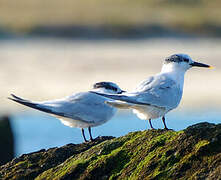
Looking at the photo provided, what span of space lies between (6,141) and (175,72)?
11.9ft

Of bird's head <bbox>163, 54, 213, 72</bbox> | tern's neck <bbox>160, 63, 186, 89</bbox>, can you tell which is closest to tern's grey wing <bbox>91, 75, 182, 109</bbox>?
tern's neck <bbox>160, 63, 186, 89</bbox>

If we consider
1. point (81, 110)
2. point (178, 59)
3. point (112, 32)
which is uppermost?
point (178, 59)

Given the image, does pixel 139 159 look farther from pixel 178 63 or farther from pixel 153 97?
pixel 178 63

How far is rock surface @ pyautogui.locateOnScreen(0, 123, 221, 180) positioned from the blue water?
24.6 feet

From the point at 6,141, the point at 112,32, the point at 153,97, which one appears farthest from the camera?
the point at 112,32

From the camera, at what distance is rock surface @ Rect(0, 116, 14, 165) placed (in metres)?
11.2

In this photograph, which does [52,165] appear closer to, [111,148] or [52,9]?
[111,148]

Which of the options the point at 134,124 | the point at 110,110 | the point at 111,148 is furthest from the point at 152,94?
the point at 134,124

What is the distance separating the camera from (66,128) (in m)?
17.0

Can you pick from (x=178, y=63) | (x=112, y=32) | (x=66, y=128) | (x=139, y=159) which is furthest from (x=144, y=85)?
(x=112, y=32)

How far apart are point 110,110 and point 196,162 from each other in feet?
9.39

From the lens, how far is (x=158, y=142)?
20.4ft

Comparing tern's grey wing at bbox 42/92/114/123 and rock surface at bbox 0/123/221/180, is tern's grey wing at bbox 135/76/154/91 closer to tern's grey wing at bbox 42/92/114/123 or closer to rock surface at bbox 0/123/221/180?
tern's grey wing at bbox 42/92/114/123

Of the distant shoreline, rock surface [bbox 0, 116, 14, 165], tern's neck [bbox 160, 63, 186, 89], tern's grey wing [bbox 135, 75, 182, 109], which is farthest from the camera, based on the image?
the distant shoreline
